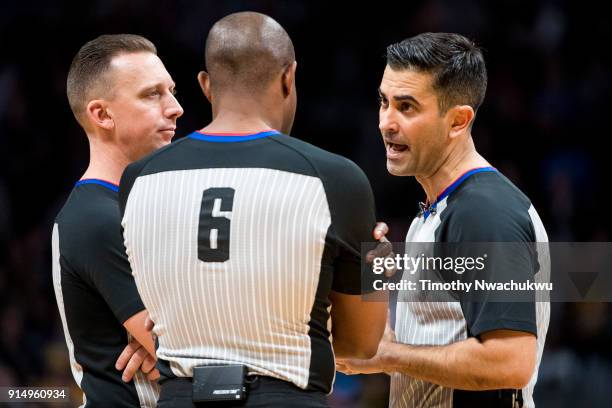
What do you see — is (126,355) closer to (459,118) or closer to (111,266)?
(111,266)

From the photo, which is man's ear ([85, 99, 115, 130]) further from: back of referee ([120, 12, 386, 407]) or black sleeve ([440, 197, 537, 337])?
black sleeve ([440, 197, 537, 337])

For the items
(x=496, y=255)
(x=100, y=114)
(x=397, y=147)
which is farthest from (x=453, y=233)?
(x=100, y=114)

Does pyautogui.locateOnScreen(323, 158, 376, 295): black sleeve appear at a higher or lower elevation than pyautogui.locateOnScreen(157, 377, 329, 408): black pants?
higher

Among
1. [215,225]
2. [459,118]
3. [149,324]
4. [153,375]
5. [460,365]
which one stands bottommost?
[153,375]

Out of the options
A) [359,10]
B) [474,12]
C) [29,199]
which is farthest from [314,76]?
[29,199]

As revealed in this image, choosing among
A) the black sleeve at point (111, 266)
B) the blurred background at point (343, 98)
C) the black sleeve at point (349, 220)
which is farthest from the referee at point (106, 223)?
the blurred background at point (343, 98)

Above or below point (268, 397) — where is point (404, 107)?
above

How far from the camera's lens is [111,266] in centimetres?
331

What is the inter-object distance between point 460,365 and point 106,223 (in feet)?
4.40

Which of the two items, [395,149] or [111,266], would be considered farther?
[395,149]

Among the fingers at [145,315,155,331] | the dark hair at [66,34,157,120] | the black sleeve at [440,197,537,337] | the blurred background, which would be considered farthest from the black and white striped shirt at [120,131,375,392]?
the blurred background

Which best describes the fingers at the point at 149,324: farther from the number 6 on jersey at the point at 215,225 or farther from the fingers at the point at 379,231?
the fingers at the point at 379,231

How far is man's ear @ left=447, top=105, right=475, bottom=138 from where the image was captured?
366cm

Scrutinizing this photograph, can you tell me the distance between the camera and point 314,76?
8609 millimetres
